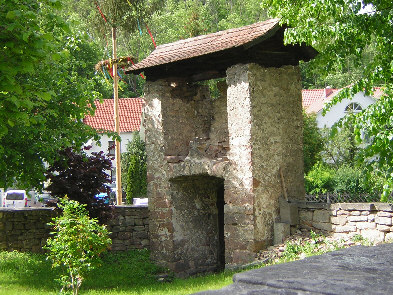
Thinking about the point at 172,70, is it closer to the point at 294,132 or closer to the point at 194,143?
the point at 194,143

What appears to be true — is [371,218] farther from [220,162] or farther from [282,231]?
[220,162]

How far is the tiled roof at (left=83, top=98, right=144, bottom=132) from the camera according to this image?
124 ft

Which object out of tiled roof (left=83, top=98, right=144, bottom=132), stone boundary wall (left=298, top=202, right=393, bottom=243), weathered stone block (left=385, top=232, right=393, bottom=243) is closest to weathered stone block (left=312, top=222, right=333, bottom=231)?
stone boundary wall (left=298, top=202, right=393, bottom=243)

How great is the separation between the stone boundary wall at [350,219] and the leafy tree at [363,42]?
1.28m

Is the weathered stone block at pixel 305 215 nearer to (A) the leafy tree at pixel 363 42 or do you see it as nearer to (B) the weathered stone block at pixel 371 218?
(B) the weathered stone block at pixel 371 218

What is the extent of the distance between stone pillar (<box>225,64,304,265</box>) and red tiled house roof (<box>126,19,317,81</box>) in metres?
0.29

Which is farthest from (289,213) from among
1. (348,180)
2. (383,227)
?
(348,180)

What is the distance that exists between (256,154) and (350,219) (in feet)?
7.71

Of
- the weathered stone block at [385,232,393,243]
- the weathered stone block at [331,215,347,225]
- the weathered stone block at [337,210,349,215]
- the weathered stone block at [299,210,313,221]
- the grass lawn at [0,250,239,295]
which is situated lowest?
the grass lawn at [0,250,239,295]

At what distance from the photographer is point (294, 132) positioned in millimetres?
12617

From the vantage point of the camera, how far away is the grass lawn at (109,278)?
1087cm

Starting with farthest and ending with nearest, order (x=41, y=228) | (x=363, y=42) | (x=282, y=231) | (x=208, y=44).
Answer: (x=41, y=228) → (x=208, y=44) → (x=282, y=231) → (x=363, y=42)

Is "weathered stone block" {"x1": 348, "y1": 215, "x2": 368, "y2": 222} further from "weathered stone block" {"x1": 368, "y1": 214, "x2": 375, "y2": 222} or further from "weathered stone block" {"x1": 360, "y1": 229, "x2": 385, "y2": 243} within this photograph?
"weathered stone block" {"x1": 360, "y1": 229, "x2": 385, "y2": 243}

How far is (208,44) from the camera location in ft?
42.7
